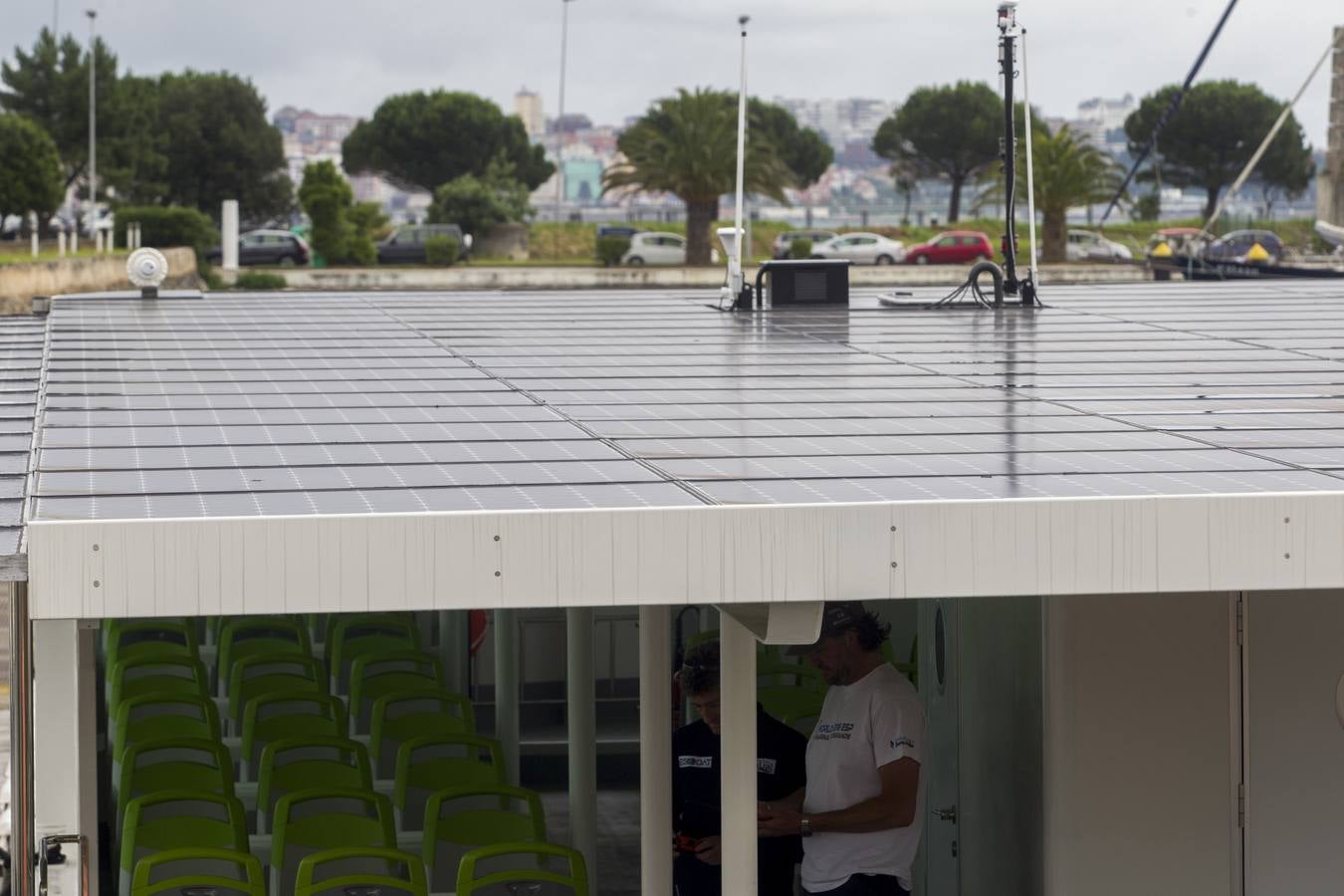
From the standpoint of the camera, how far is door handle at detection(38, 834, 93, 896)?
18.4 ft

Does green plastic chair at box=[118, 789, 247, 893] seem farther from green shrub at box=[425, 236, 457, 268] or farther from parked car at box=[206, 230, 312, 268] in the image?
green shrub at box=[425, 236, 457, 268]

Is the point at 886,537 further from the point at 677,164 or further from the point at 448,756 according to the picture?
the point at 677,164

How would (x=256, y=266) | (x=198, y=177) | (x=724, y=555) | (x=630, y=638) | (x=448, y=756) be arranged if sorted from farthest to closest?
(x=198, y=177) < (x=256, y=266) < (x=630, y=638) < (x=448, y=756) < (x=724, y=555)

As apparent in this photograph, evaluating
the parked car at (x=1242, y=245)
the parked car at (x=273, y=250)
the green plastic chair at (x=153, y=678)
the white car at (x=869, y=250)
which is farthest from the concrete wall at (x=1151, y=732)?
the white car at (x=869, y=250)

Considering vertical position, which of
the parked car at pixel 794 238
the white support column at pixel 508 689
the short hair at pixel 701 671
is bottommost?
the white support column at pixel 508 689

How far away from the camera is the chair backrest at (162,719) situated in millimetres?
9289

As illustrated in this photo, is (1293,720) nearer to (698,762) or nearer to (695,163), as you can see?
(698,762)

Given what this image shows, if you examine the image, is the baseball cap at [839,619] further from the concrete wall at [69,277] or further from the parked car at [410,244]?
the parked car at [410,244]

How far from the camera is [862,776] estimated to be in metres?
6.99

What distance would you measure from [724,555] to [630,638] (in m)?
8.29

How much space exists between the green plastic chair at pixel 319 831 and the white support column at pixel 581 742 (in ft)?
6.38

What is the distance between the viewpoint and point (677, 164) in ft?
178

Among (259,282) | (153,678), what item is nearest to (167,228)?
(259,282)

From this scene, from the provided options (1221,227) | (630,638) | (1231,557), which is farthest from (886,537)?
(1221,227)
